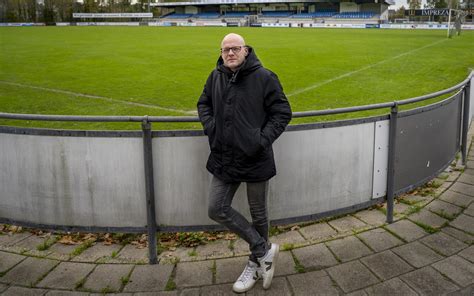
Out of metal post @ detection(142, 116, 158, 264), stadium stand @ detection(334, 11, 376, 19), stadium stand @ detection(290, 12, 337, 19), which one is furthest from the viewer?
stadium stand @ detection(290, 12, 337, 19)

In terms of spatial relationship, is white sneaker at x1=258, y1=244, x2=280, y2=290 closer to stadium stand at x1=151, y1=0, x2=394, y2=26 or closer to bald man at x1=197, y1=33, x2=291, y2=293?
bald man at x1=197, y1=33, x2=291, y2=293

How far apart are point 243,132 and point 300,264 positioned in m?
1.40

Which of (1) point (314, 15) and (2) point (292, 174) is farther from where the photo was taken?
(1) point (314, 15)

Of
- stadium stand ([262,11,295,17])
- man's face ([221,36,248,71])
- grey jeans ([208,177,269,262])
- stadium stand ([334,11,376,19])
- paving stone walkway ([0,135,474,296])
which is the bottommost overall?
paving stone walkway ([0,135,474,296])

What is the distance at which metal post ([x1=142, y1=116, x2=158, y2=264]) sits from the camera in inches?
161

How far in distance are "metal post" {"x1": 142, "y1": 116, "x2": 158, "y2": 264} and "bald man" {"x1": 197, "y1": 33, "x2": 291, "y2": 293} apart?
1.94 feet

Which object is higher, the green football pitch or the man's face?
the man's face

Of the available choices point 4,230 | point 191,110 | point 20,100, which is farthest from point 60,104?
point 4,230

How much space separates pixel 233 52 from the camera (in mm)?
3535

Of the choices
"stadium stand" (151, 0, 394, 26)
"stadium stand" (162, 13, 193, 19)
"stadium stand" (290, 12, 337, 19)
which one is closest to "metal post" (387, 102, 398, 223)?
"stadium stand" (151, 0, 394, 26)

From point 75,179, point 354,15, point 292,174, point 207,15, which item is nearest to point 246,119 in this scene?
point 292,174

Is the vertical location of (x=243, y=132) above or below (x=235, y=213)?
above

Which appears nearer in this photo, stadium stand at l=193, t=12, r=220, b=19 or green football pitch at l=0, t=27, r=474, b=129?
green football pitch at l=0, t=27, r=474, b=129

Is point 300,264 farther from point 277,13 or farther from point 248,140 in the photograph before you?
point 277,13
